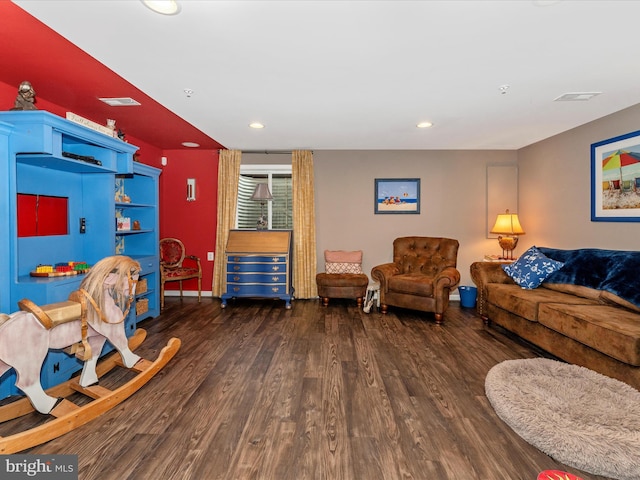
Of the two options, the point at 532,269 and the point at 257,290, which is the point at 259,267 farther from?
the point at 532,269

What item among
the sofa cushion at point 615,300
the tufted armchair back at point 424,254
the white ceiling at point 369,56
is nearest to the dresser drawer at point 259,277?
the tufted armchair back at point 424,254

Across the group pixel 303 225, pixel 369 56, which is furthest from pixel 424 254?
pixel 369 56

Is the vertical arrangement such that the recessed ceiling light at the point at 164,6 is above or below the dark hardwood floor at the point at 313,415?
above

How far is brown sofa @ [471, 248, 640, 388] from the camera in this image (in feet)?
7.52

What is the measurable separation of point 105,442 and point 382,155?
4.73 m

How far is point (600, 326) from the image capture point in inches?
93.7

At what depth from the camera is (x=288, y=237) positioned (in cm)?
482

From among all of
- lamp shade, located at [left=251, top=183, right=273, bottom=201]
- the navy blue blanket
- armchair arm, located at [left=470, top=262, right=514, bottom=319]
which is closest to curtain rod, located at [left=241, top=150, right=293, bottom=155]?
lamp shade, located at [left=251, top=183, right=273, bottom=201]

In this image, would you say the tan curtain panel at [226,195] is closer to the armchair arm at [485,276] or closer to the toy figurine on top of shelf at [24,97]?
the toy figurine on top of shelf at [24,97]

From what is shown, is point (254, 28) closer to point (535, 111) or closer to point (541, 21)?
point (541, 21)

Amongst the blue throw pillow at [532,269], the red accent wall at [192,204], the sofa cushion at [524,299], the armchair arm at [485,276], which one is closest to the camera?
the sofa cushion at [524,299]

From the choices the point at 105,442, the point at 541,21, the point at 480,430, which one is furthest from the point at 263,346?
the point at 541,21

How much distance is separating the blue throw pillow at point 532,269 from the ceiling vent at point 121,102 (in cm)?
435

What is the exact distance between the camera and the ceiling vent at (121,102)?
3.06 metres
